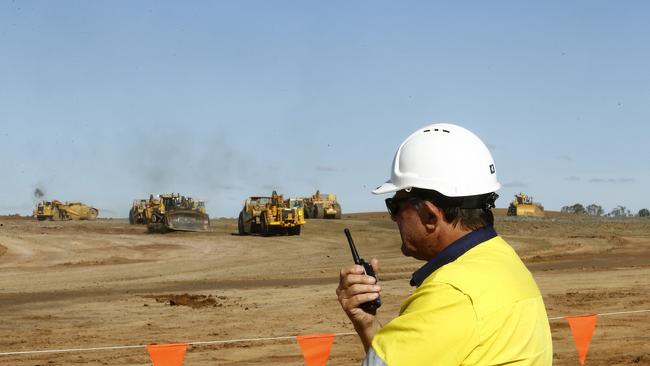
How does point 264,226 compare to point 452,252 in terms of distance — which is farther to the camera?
point 264,226

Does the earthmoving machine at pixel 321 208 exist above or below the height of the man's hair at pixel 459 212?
above

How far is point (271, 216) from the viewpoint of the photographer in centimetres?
4519

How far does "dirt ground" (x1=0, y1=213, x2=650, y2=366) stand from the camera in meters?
14.0

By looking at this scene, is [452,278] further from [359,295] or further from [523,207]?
[523,207]

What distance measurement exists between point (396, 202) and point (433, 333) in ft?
2.17

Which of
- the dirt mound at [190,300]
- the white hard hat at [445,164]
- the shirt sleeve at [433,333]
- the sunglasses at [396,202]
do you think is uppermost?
the white hard hat at [445,164]

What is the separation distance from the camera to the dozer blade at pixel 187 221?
159 feet

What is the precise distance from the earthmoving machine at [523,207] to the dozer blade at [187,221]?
37111 mm

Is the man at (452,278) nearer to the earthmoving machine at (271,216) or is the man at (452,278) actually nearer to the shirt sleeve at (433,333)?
the shirt sleeve at (433,333)

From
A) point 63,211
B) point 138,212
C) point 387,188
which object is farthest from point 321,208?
point 387,188

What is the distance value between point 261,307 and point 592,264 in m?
16.0

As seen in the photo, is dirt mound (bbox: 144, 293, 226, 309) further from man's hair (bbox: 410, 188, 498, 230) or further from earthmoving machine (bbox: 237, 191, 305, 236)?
earthmoving machine (bbox: 237, 191, 305, 236)

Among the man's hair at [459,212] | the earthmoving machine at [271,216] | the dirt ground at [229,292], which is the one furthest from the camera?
the earthmoving machine at [271,216]

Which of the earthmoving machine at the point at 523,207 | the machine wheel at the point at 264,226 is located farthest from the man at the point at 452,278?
the earthmoving machine at the point at 523,207
